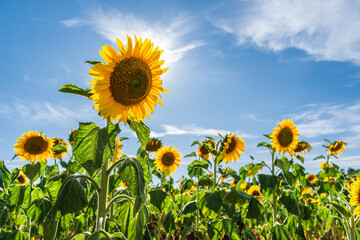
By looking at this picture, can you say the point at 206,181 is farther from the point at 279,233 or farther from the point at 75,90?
the point at 75,90

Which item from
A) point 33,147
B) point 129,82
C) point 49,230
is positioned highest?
point 33,147

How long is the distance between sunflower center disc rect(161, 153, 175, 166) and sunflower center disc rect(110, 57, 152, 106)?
13.4 feet

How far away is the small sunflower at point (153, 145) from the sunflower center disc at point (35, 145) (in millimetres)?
2037

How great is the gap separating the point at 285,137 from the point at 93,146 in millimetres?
4066

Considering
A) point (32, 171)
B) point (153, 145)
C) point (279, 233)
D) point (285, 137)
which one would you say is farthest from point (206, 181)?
point (32, 171)

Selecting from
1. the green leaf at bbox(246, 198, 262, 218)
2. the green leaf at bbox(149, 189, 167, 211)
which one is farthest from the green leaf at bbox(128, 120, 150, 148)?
the green leaf at bbox(246, 198, 262, 218)

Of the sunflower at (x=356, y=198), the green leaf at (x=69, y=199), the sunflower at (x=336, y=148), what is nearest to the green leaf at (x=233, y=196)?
the sunflower at (x=356, y=198)

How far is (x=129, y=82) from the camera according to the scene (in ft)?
A: 7.09

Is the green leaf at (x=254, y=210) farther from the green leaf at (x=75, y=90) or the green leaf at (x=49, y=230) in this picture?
the green leaf at (x=75, y=90)

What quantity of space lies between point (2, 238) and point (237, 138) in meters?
3.81

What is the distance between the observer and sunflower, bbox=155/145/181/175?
20.2ft

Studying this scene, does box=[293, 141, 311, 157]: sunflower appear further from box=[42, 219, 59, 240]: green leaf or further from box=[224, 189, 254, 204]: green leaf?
box=[42, 219, 59, 240]: green leaf

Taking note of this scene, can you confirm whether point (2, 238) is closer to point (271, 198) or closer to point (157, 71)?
point (157, 71)

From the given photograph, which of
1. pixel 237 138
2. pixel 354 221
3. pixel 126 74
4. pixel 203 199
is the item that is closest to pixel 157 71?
pixel 126 74
